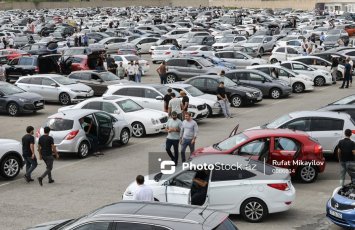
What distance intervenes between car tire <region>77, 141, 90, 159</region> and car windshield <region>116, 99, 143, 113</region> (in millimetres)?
3400

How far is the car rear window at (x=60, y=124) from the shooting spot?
65.3ft

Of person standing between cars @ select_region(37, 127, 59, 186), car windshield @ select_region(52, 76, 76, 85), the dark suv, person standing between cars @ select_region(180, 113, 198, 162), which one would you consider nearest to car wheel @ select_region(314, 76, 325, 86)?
the dark suv

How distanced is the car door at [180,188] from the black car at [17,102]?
601 inches

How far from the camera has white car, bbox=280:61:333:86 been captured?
35188 millimetres

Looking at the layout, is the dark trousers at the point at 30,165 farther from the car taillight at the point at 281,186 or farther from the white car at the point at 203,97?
the white car at the point at 203,97

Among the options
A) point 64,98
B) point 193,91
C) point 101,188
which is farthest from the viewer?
point 64,98

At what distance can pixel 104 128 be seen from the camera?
20.7m

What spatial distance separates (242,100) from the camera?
2881cm

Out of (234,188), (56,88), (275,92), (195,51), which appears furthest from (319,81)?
(234,188)

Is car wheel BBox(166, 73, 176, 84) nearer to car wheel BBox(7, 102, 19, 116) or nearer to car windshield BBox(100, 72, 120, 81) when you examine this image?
car windshield BBox(100, 72, 120, 81)

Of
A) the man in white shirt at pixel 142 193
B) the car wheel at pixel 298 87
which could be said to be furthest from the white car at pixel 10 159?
the car wheel at pixel 298 87

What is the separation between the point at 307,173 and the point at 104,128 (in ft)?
23.2

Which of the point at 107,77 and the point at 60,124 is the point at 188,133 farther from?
the point at 107,77

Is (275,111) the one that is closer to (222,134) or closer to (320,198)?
(222,134)
